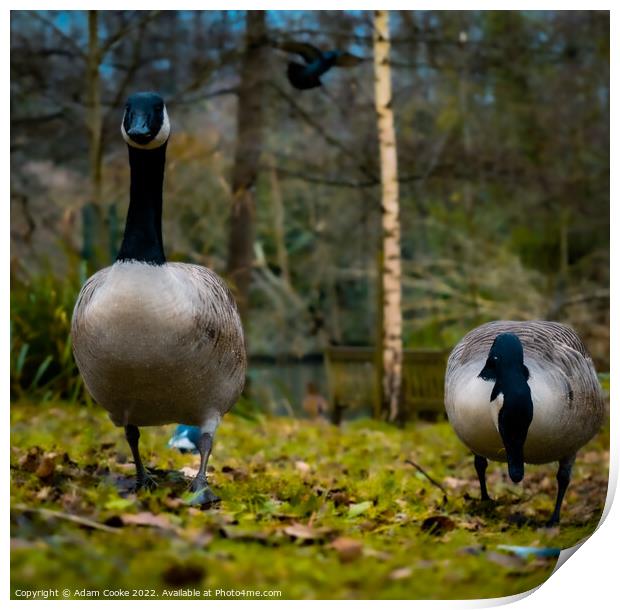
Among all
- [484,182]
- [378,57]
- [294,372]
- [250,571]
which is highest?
[378,57]

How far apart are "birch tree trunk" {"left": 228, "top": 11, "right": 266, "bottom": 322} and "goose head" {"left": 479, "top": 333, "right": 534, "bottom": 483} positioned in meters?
4.29

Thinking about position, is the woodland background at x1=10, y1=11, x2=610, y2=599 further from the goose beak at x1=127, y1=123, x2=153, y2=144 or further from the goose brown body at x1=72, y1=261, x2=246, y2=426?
the goose beak at x1=127, y1=123, x2=153, y2=144

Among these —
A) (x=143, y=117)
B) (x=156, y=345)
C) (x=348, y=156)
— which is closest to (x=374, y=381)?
(x=348, y=156)

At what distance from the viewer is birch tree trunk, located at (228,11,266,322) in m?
6.55

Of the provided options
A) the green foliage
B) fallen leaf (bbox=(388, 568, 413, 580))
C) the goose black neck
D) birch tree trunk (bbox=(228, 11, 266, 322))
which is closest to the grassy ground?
fallen leaf (bbox=(388, 568, 413, 580))

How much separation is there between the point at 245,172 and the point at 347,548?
4.97 metres

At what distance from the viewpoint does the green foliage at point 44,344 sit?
4566mm

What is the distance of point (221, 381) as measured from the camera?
254 cm

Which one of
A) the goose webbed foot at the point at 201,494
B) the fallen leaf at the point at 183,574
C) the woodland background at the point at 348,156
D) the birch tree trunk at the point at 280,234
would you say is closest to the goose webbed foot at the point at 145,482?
the goose webbed foot at the point at 201,494

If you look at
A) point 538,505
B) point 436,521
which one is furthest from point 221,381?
point 538,505

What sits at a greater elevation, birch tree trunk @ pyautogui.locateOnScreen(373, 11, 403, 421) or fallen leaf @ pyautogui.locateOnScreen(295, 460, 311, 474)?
birch tree trunk @ pyautogui.locateOnScreen(373, 11, 403, 421)

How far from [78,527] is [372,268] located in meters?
8.64

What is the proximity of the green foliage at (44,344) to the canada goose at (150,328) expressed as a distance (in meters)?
2.08

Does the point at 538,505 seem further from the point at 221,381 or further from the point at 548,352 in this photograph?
the point at 221,381
